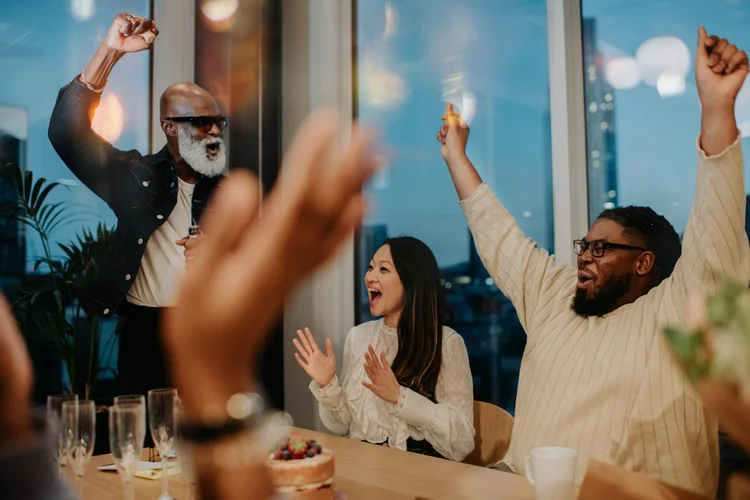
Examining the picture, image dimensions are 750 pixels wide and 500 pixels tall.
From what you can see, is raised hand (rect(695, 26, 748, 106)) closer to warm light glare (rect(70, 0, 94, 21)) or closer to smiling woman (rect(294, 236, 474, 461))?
smiling woman (rect(294, 236, 474, 461))

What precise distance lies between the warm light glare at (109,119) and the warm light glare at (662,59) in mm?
2220

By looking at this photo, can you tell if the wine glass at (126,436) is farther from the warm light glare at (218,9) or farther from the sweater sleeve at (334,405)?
the warm light glare at (218,9)

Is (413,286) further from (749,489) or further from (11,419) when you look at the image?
(11,419)

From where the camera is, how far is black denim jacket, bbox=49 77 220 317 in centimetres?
288

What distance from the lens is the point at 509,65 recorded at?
299cm

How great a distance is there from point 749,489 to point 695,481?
4.03 ft

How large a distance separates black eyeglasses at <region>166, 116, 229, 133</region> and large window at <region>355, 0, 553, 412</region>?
823mm

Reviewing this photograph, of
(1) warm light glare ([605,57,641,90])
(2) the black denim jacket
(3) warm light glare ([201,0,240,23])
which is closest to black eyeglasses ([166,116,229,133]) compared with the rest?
(2) the black denim jacket

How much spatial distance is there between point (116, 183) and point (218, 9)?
114 centimetres

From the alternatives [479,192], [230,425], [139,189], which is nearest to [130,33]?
[139,189]

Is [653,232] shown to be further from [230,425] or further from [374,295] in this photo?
[230,425]

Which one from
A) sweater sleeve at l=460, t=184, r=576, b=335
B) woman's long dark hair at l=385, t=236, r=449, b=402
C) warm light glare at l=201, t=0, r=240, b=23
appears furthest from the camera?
warm light glare at l=201, t=0, r=240, b=23

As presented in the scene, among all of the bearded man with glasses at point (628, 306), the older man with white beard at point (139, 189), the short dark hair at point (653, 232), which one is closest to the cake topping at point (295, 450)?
the bearded man with glasses at point (628, 306)

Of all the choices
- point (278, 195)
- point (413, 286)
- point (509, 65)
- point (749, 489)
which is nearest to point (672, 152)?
point (509, 65)
